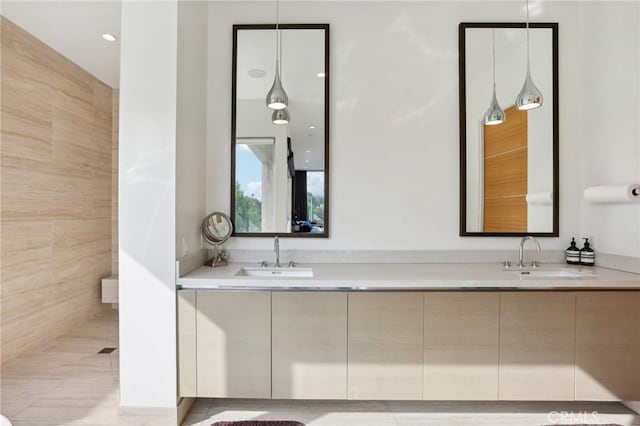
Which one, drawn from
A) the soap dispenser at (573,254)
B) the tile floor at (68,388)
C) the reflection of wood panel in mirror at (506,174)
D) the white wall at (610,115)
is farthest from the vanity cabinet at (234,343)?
the white wall at (610,115)

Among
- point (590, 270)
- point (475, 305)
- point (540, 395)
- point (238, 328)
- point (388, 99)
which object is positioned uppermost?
point (388, 99)

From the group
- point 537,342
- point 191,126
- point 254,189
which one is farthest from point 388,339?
point 191,126

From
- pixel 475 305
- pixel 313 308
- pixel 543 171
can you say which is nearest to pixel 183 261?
pixel 313 308

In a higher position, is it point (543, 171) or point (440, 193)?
point (543, 171)

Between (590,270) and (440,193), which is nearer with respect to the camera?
(590,270)

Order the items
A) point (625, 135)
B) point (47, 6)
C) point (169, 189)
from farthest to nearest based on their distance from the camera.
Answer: point (47, 6) < point (625, 135) < point (169, 189)

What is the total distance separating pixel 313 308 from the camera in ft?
6.54

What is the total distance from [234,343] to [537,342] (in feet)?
5.70

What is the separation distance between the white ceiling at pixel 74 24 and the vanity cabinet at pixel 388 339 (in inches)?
106

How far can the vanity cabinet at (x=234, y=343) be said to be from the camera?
1986 mm

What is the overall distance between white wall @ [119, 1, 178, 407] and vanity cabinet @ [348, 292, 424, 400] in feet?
3.44

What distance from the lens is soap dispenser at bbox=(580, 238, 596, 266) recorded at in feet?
8.03

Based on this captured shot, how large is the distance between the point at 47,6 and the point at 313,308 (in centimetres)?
283

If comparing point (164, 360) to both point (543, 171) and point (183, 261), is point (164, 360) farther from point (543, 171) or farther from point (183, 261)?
point (543, 171)
